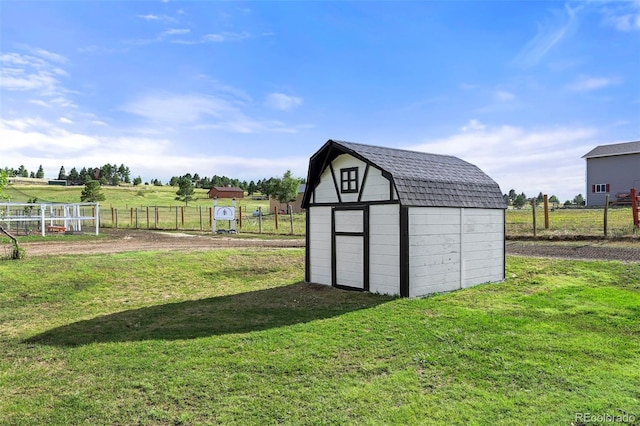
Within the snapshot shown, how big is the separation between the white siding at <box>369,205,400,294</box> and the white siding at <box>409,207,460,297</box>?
31 centimetres

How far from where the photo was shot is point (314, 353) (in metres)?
5.75

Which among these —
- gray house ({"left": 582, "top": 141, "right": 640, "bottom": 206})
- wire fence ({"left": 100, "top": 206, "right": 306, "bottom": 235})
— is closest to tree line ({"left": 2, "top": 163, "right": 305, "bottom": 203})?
wire fence ({"left": 100, "top": 206, "right": 306, "bottom": 235})

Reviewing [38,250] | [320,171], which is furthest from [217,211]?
[320,171]

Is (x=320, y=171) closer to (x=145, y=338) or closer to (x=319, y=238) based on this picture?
(x=319, y=238)

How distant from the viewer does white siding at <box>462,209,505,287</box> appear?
10.1 meters

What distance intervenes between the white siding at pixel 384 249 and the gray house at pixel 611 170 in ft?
134

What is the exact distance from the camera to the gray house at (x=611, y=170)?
40600 millimetres

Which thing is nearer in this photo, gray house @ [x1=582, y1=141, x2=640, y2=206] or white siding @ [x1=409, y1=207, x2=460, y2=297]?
white siding @ [x1=409, y1=207, x2=460, y2=297]

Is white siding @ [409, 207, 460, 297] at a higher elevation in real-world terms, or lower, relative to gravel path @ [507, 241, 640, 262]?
higher

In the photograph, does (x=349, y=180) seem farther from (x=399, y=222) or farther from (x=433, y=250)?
(x=433, y=250)

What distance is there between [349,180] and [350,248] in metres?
1.58

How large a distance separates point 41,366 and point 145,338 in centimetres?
135

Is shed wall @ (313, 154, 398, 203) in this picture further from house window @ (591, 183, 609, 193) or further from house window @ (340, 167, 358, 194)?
house window @ (591, 183, 609, 193)

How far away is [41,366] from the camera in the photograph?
18.4ft
